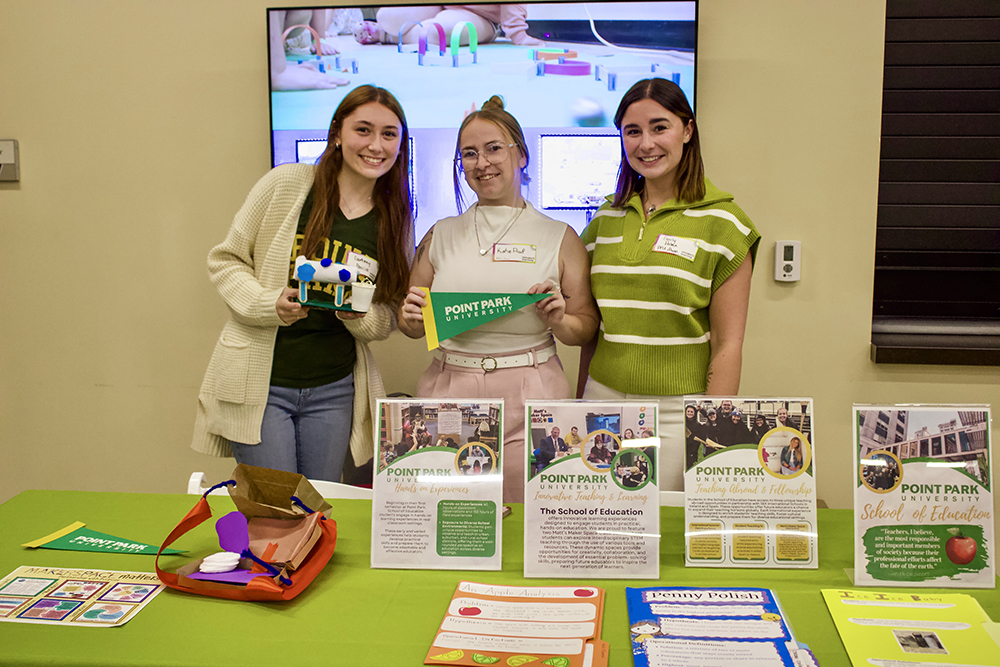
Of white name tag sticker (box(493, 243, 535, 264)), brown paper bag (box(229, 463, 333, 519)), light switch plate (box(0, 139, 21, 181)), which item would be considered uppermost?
light switch plate (box(0, 139, 21, 181))

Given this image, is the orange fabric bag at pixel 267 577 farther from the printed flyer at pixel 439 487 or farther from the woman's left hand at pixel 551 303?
the woman's left hand at pixel 551 303

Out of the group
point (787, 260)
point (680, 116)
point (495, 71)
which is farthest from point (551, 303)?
point (787, 260)

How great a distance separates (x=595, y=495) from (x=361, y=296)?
0.88m

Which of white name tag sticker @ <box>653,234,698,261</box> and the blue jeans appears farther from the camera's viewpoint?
the blue jeans

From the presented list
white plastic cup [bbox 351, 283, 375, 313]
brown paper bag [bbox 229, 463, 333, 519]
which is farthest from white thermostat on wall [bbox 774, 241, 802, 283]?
brown paper bag [bbox 229, 463, 333, 519]

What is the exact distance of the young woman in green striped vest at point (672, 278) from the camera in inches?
67.5

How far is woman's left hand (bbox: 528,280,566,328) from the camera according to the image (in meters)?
1.75

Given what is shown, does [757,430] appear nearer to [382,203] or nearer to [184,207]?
[382,203]

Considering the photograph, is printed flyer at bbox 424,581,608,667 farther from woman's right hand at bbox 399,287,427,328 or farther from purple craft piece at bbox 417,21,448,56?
purple craft piece at bbox 417,21,448,56

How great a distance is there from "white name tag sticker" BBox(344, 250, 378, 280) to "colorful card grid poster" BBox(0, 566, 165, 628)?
874mm

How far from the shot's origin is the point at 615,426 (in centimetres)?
121

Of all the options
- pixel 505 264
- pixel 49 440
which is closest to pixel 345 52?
pixel 505 264

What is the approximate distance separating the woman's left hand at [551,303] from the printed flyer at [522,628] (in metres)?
0.78

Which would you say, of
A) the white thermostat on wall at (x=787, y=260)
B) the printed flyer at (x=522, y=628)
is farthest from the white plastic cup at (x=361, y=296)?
the white thermostat on wall at (x=787, y=260)
